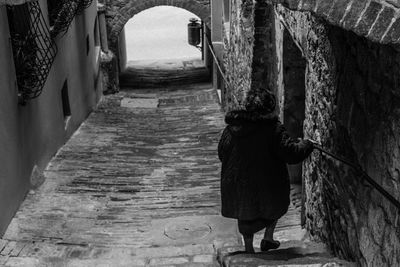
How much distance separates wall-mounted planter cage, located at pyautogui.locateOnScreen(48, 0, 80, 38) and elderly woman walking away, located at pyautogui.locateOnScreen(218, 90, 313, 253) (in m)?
6.17

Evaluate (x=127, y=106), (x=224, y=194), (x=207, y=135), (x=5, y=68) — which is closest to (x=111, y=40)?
(x=127, y=106)

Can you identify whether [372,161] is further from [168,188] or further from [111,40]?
[111,40]

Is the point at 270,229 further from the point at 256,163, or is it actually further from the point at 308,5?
the point at 308,5

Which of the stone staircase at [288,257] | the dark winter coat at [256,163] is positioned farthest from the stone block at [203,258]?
the dark winter coat at [256,163]

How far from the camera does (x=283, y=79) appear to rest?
7.35 metres

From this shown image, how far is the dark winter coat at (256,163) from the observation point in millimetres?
4293

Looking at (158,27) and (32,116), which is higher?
(32,116)

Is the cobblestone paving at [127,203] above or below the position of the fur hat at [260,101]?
below

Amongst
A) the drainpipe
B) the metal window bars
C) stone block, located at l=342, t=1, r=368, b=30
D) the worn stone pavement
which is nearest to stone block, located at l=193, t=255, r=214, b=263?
the worn stone pavement

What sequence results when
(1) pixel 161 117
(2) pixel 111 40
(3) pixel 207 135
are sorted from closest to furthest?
(3) pixel 207 135 → (1) pixel 161 117 → (2) pixel 111 40

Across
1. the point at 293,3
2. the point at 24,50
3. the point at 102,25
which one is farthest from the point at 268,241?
the point at 102,25

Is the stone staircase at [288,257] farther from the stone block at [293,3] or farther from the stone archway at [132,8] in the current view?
the stone archway at [132,8]

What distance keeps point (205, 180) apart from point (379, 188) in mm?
5926

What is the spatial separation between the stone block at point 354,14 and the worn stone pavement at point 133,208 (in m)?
2.06
